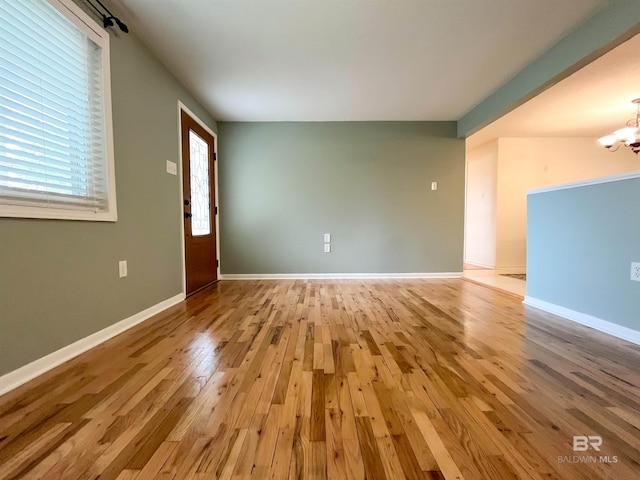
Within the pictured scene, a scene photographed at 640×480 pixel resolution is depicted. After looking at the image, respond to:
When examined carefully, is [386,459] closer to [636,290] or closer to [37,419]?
[37,419]

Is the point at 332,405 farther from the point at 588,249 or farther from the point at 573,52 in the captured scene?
the point at 573,52

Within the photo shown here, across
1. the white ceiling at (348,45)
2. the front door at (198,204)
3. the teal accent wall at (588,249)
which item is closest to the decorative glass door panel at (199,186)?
the front door at (198,204)

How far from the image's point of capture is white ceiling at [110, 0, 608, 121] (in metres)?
2.05

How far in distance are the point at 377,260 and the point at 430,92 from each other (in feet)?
7.56

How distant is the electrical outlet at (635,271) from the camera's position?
6.33ft

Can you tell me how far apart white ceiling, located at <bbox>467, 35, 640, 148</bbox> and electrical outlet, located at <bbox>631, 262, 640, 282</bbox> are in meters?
1.83

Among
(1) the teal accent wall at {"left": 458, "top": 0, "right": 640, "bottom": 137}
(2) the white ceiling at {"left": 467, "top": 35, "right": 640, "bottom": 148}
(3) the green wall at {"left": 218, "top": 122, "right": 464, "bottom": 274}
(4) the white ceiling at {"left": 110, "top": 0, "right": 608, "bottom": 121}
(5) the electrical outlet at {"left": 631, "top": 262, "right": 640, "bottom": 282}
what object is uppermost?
(4) the white ceiling at {"left": 110, "top": 0, "right": 608, "bottom": 121}

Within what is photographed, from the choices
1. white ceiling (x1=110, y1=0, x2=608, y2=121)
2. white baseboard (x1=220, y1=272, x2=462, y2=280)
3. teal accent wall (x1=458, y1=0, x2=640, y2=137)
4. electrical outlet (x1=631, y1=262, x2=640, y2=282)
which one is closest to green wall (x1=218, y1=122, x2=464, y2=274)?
white baseboard (x1=220, y1=272, x2=462, y2=280)

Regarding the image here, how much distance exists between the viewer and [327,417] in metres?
1.13

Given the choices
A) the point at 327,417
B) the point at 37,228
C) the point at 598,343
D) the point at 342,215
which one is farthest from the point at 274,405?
the point at 342,215

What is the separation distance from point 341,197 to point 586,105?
3258mm

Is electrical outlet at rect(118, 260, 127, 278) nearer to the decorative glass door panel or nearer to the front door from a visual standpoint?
the front door

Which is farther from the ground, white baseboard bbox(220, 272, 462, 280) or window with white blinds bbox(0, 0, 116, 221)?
window with white blinds bbox(0, 0, 116, 221)

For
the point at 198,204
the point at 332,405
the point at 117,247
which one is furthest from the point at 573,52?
the point at 198,204
